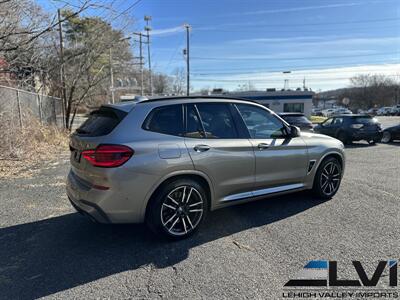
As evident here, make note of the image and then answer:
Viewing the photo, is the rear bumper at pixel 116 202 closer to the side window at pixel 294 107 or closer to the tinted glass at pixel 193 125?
the tinted glass at pixel 193 125

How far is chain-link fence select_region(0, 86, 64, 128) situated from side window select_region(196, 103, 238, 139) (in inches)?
280

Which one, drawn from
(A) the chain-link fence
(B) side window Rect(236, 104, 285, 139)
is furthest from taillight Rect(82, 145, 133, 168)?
(A) the chain-link fence

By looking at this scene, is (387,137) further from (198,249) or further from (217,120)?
(198,249)

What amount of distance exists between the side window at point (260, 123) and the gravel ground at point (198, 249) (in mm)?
1213

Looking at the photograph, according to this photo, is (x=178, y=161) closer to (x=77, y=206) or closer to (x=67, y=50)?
(x=77, y=206)

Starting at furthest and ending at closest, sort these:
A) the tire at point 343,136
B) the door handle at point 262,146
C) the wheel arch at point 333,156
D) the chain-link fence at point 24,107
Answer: the tire at point 343,136
the chain-link fence at point 24,107
the wheel arch at point 333,156
the door handle at point 262,146

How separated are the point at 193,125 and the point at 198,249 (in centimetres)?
151

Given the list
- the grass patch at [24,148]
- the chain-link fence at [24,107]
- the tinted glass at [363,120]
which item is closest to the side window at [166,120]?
the grass patch at [24,148]

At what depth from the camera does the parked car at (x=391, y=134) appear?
14406 millimetres

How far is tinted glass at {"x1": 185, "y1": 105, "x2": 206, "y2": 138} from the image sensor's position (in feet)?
12.7

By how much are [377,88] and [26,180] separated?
101m

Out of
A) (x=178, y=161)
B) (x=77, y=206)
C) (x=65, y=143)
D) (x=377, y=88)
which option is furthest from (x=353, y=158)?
(x=377, y=88)

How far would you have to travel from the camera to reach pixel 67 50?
15844 millimetres

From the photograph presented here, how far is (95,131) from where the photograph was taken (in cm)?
372
